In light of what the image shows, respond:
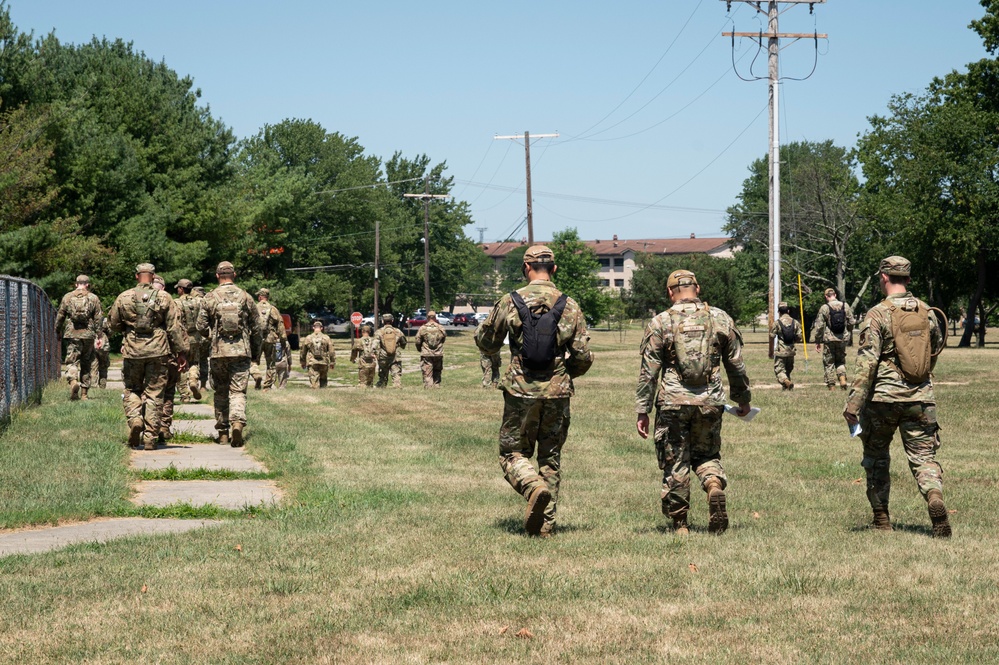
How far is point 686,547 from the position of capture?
318 inches

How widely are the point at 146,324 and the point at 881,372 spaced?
27.7 feet

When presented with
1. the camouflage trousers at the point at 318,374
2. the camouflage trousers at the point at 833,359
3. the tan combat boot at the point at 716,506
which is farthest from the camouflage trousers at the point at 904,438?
the camouflage trousers at the point at 318,374

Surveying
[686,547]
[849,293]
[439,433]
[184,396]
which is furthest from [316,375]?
[849,293]

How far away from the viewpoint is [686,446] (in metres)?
8.80

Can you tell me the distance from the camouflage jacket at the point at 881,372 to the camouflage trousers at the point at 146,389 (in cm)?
820

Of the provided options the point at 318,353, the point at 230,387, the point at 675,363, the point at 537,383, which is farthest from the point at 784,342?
the point at 537,383

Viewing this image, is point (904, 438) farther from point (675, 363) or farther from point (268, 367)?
point (268, 367)

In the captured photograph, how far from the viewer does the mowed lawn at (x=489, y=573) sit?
18.8 feet

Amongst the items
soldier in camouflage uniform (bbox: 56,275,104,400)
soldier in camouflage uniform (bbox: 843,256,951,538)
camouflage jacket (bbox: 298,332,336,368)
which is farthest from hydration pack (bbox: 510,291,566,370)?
camouflage jacket (bbox: 298,332,336,368)

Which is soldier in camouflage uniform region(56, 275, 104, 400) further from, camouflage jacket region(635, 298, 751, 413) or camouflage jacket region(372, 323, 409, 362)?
camouflage jacket region(635, 298, 751, 413)

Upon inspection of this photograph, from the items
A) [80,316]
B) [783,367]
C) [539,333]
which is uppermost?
[80,316]

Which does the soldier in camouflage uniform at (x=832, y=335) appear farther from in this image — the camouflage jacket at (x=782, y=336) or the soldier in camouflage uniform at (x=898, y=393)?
the soldier in camouflage uniform at (x=898, y=393)

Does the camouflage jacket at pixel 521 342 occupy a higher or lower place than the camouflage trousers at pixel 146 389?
higher

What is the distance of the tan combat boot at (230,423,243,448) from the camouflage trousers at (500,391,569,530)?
6.36 metres
